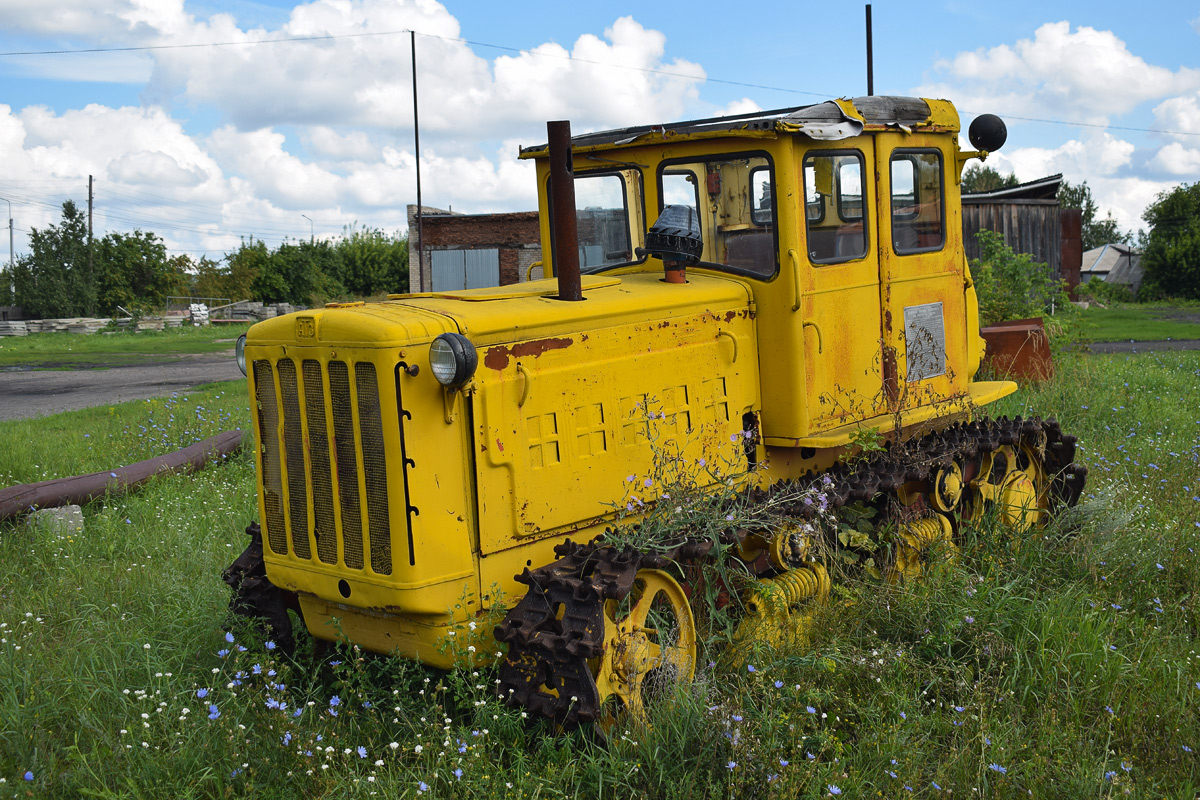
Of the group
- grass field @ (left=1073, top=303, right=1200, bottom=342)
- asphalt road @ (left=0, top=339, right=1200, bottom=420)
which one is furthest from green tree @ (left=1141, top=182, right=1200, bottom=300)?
asphalt road @ (left=0, top=339, right=1200, bottom=420)

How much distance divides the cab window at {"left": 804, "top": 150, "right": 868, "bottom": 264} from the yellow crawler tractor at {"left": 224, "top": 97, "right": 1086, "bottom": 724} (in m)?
0.01

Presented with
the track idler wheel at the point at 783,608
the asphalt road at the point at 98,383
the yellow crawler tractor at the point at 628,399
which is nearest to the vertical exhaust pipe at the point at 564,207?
the yellow crawler tractor at the point at 628,399

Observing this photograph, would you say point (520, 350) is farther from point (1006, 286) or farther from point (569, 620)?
point (1006, 286)

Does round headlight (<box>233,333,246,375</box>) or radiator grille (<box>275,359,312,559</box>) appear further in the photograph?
round headlight (<box>233,333,246,375</box>)

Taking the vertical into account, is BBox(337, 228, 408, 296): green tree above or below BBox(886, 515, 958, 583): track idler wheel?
above

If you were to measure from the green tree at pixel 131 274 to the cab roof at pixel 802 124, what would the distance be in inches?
1462

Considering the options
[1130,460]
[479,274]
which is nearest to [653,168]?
[1130,460]

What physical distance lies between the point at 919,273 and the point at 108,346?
25144 mm

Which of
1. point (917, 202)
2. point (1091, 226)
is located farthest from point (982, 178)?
point (917, 202)

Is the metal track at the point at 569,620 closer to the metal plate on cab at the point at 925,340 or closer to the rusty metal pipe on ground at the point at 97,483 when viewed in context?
the metal plate on cab at the point at 925,340

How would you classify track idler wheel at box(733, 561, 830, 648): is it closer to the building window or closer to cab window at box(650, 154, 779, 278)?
cab window at box(650, 154, 779, 278)

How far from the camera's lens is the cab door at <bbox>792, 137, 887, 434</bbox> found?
495 cm

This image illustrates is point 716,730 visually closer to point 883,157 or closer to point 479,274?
point 883,157

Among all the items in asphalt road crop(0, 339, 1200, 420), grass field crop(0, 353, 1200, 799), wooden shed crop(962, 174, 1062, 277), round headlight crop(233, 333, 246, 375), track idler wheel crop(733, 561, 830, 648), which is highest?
wooden shed crop(962, 174, 1062, 277)
